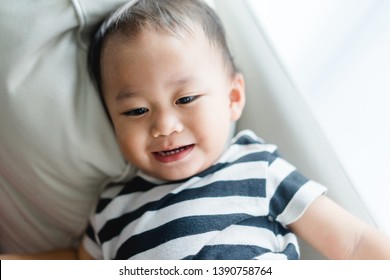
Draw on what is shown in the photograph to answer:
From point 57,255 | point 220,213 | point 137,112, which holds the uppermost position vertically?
point 137,112

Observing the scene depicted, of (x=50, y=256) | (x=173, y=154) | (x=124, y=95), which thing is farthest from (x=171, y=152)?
(x=50, y=256)

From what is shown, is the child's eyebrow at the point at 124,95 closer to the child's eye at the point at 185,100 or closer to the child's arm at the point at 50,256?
the child's eye at the point at 185,100

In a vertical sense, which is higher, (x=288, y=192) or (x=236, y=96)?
(x=236, y=96)

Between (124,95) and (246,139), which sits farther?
(246,139)

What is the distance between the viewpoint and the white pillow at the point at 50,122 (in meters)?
0.79

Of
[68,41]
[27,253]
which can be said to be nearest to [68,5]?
[68,41]

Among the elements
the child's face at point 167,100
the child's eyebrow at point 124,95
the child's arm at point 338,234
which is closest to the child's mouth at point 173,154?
the child's face at point 167,100

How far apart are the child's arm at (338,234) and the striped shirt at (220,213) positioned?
0.02 metres

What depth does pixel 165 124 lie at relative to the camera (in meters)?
0.80

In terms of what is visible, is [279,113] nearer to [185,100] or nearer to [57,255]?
[185,100]

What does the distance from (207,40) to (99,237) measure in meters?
0.41

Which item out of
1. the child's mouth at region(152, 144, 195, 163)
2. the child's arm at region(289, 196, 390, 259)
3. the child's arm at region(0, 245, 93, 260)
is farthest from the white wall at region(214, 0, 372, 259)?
the child's arm at region(0, 245, 93, 260)

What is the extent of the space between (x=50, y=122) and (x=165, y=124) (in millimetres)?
199

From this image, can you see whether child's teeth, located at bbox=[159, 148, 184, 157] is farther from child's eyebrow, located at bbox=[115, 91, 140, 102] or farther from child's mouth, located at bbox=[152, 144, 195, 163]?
child's eyebrow, located at bbox=[115, 91, 140, 102]
